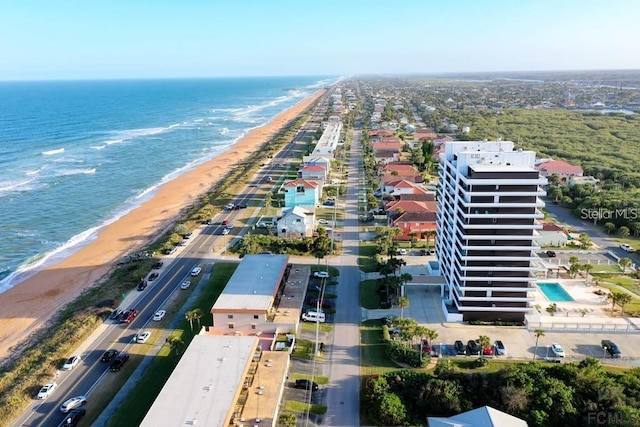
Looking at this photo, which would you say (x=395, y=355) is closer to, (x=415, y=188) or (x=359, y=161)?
(x=415, y=188)

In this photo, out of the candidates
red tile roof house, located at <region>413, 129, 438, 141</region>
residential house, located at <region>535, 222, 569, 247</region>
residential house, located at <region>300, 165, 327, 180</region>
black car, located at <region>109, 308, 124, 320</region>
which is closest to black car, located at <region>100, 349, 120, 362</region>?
black car, located at <region>109, 308, 124, 320</region>

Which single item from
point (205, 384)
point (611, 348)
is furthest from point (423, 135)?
point (205, 384)

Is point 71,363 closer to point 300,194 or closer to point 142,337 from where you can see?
point 142,337

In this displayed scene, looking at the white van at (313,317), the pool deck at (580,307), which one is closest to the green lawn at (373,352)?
the white van at (313,317)

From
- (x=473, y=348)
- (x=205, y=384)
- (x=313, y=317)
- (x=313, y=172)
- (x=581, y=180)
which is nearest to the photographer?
(x=205, y=384)

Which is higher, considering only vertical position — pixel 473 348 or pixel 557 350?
A: pixel 473 348

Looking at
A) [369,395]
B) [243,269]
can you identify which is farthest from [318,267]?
[369,395]

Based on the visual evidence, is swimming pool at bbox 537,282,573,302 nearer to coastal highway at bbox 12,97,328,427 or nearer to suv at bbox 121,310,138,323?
coastal highway at bbox 12,97,328,427
